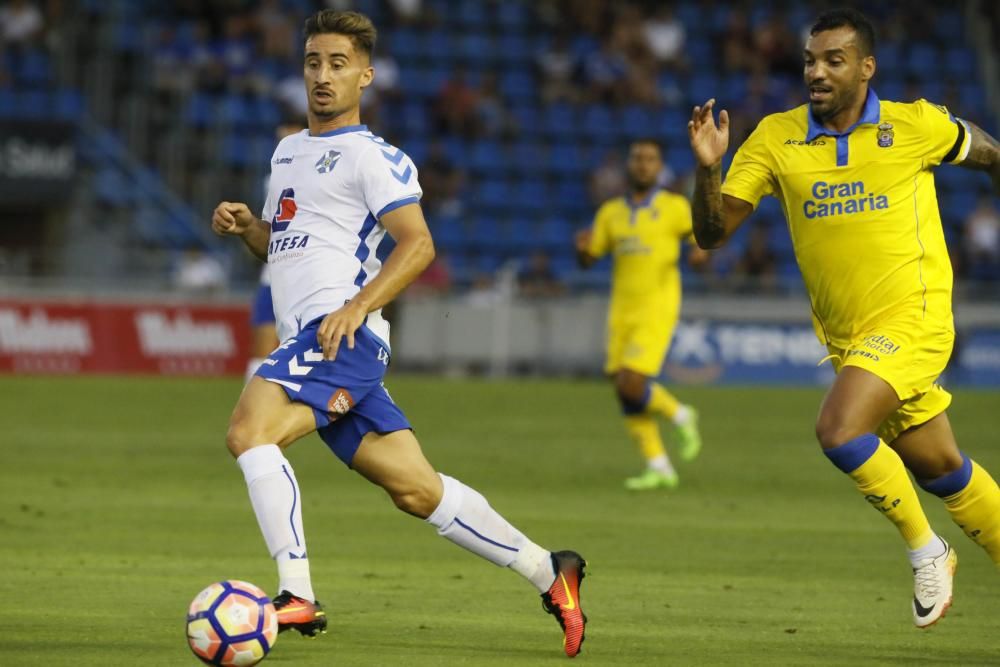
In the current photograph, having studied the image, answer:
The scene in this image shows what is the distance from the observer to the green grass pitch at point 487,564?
7.00 m

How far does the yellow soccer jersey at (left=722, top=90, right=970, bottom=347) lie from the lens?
7.10 meters

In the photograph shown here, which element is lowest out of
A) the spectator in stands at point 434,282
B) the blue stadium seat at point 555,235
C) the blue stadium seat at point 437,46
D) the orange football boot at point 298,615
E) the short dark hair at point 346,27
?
the spectator in stands at point 434,282

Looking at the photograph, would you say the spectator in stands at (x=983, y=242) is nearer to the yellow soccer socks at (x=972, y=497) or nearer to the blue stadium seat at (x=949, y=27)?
the blue stadium seat at (x=949, y=27)

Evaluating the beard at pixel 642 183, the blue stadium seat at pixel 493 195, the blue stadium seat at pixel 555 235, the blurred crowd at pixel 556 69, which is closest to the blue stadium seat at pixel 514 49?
the blurred crowd at pixel 556 69

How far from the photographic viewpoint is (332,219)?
6703 mm

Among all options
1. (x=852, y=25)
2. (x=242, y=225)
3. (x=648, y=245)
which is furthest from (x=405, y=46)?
(x=242, y=225)

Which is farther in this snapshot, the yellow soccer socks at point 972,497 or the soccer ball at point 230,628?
the yellow soccer socks at point 972,497

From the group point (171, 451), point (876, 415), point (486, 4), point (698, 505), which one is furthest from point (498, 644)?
point (486, 4)

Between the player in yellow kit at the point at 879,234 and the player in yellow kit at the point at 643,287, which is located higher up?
the player in yellow kit at the point at 879,234

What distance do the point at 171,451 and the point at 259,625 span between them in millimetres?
9502

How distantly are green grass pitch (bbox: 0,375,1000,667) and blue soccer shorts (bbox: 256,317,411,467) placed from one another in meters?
0.85

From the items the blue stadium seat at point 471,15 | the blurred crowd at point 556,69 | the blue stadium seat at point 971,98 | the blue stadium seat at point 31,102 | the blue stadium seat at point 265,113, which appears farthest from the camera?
the blue stadium seat at point 971,98

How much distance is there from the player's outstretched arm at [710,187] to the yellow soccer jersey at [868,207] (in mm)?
126

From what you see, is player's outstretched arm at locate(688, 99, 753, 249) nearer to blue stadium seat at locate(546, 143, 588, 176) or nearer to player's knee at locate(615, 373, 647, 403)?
player's knee at locate(615, 373, 647, 403)
